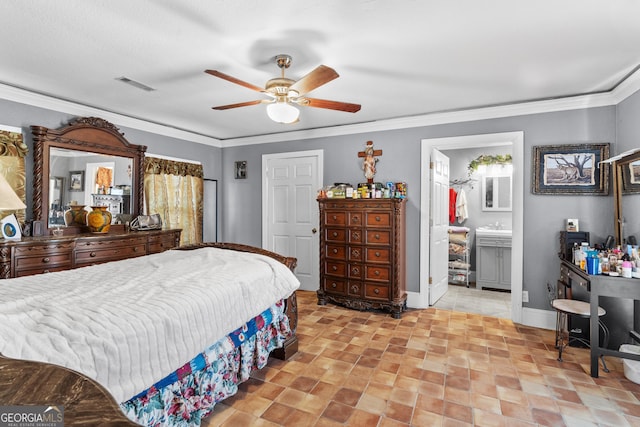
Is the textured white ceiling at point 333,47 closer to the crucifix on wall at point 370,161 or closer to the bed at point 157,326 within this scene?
the crucifix on wall at point 370,161

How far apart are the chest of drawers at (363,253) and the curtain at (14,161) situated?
3157 mm

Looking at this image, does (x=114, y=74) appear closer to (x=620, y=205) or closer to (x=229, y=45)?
(x=229, y=45)

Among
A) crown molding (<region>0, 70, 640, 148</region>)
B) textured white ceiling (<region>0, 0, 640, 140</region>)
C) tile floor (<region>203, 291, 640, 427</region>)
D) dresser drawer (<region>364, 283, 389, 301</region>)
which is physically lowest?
tile floor (<region>203, 291, 640, 427</region>)

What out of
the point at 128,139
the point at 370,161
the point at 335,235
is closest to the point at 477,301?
the point at 335,235

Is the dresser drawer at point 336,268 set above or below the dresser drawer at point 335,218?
below

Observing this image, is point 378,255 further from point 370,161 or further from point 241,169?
point 241,169

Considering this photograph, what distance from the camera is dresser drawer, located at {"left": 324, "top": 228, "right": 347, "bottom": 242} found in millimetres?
4059

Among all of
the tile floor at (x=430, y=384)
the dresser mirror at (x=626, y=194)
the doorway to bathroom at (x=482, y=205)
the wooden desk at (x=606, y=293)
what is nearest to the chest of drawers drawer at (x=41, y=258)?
the tile floor at (x=430, y=384)

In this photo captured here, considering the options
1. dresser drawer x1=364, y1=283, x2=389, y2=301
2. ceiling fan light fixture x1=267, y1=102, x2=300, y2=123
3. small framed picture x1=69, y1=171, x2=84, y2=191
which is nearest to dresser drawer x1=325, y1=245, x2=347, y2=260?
dresser drawer x1=364, y1=283, x2=389, y2=301

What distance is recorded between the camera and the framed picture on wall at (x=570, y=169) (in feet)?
10.7

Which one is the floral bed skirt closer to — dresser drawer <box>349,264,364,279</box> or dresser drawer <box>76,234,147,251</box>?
dresser drawer <box>349,264,364,279</box>

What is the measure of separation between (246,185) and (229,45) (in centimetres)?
329

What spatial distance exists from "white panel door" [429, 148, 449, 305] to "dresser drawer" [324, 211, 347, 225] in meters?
1.14

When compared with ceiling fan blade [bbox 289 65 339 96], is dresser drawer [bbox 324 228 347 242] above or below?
below
